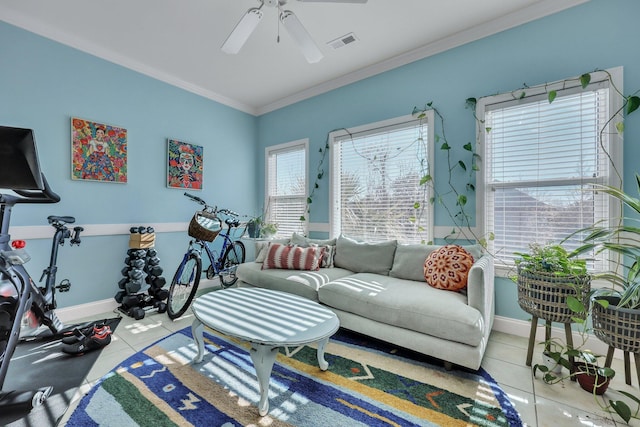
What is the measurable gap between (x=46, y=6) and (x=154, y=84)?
3.56 ft

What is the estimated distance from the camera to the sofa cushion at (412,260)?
102 inches

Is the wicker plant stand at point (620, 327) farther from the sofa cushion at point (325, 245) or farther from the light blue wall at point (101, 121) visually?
the light blue wall at point (101, 121)

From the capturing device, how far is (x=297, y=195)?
413 cm

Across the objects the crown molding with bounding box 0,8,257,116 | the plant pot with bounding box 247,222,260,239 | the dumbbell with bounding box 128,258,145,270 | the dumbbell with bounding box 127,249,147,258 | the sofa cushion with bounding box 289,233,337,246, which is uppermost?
the crown molding with bounding box 0,8,257,116

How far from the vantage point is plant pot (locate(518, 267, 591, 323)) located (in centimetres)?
175

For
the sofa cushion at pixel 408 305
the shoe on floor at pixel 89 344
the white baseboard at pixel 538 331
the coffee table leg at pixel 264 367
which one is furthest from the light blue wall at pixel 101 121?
the white baseboard at pixel 538 331

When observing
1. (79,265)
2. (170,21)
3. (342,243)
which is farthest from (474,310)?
(79,265)

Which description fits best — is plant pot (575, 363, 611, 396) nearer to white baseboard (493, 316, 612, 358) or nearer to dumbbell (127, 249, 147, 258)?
white baseboard (493, 316, 612, 358)

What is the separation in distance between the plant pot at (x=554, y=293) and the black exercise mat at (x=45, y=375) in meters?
2.89

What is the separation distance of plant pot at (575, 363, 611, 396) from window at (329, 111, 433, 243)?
1.48 m

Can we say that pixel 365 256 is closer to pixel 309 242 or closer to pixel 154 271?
pixel 309 242

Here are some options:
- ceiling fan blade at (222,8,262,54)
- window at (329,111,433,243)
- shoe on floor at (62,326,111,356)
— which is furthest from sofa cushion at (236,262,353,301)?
ceiling fan blade at (222,8,262,54)

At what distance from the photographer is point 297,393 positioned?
166 centimetres

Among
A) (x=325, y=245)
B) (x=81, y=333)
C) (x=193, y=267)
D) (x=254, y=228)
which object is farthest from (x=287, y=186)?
(x=81, y=333)
